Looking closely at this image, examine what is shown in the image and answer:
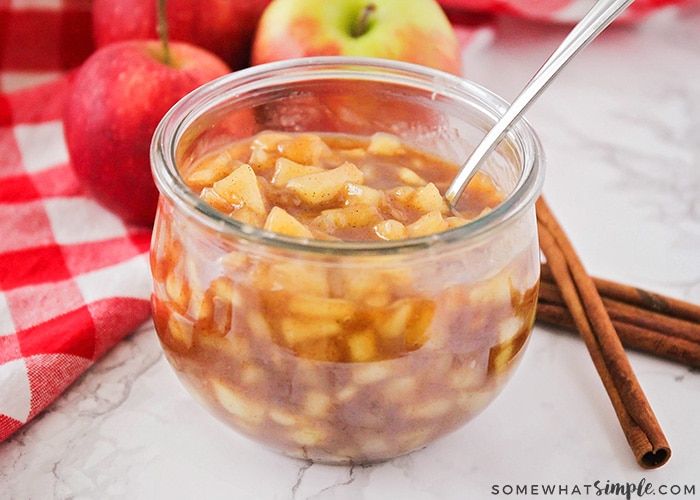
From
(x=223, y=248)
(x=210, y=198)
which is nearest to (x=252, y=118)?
(x=210, y=198)

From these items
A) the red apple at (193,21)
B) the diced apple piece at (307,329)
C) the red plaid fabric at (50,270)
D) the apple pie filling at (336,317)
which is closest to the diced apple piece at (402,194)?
the apple pie filling at (336,317)

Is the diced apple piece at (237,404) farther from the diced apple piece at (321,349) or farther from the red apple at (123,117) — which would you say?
the red apple at (123,117)

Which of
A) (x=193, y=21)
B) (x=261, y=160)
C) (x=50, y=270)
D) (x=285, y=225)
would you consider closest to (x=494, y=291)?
(x=285, y=225)

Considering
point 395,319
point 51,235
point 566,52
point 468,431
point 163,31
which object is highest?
point 566,52

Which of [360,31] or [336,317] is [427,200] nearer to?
[336,317]

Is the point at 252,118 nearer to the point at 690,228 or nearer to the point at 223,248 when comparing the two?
the point at 223,248

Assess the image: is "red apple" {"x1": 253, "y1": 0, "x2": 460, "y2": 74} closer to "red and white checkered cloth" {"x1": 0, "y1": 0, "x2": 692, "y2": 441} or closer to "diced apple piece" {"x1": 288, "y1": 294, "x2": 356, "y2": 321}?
"red and white checkered cloth" {"x1": 0, "y1": 0, "x2": 692, "y2": 441}
